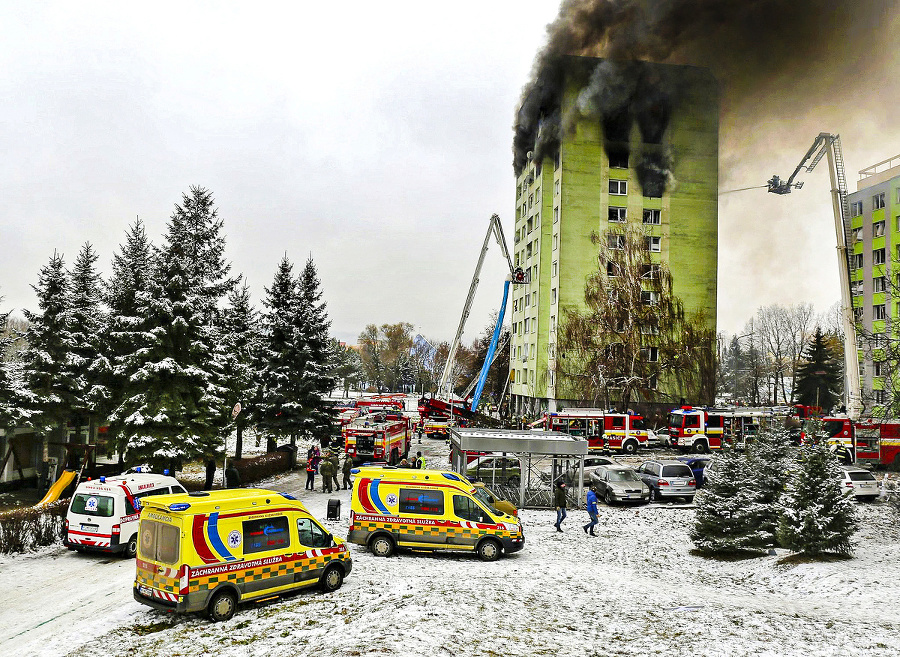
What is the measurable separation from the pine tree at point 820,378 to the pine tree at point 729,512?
A: 6462 cm

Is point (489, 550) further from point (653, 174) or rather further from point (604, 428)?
point (653, 174)

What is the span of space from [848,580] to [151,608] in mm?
14530

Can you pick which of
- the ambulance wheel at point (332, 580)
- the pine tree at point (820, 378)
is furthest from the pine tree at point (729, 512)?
the pine tree at point (820, 378)

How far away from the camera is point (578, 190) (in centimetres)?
6512

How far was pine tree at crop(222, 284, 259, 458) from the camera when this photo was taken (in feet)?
104

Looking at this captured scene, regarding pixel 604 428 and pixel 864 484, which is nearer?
pixel 864 484

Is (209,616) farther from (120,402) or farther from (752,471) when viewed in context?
(120,402)

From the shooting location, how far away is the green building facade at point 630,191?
2542 inches

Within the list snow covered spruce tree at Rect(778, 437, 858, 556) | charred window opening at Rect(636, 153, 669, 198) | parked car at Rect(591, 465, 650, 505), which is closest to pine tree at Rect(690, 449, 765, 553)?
snow covered spruce tree at Rect(778, 437, 858, 556)

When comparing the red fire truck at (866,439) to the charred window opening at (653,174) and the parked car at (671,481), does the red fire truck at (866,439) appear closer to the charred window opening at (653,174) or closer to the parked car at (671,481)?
the parked car at (671,481)

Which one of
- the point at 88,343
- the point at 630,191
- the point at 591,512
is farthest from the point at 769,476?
the point at 630,191

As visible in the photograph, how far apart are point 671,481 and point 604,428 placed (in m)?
16.6

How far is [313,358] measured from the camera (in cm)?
3809

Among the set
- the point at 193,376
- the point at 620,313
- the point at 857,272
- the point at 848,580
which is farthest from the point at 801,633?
the point at 857,272
